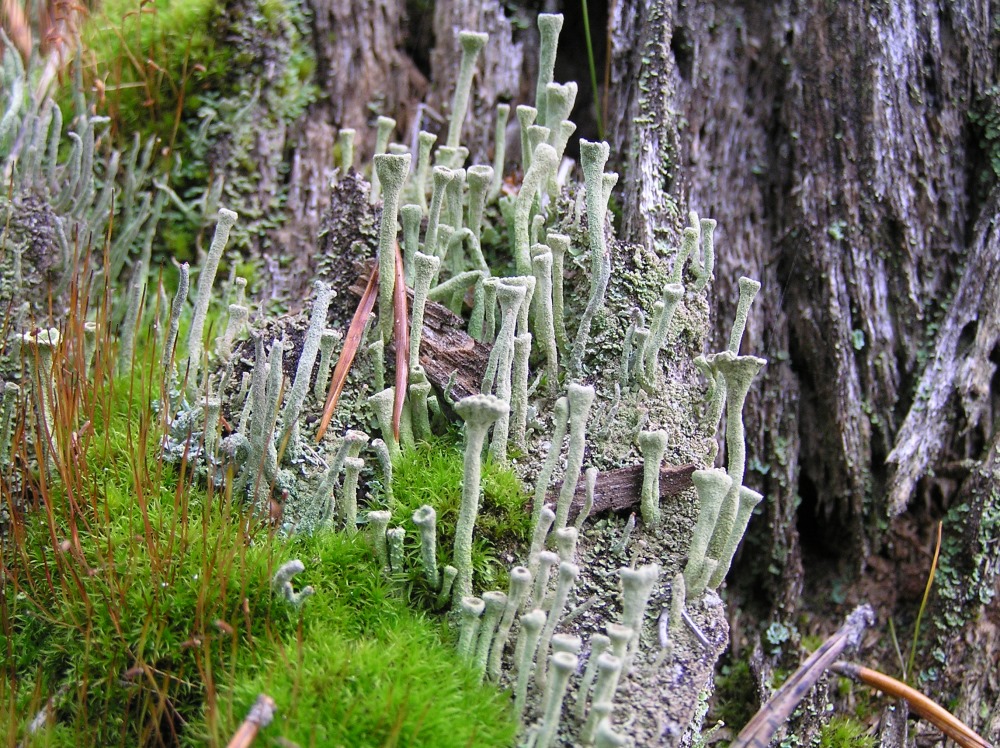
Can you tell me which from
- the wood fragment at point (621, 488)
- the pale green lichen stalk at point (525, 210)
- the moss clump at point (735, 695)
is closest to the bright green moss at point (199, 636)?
the wood fragment at point (621, 488)

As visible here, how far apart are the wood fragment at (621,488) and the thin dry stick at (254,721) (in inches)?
32.3

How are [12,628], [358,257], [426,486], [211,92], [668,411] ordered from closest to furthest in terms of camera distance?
[12,628] < [426,486] < [668,411] < [358,257] < [211,92]

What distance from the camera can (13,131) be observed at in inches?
105

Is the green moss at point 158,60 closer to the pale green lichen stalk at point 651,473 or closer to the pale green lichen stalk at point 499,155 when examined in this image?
the pale green lichen stalk at point 499,155

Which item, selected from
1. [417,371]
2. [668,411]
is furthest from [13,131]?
[668,411]

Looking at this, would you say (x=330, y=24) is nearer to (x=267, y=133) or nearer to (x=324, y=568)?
(x=267, y=133)

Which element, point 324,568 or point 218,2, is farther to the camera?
point 218,2

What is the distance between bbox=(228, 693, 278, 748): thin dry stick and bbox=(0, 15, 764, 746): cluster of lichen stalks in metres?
0.26

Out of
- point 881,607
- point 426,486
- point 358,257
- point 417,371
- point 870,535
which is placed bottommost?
point 881,607

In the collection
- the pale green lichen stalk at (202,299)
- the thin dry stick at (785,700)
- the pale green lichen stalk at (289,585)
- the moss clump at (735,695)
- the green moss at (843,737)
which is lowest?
the green moss at (843,737)

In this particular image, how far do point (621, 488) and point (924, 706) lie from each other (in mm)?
981

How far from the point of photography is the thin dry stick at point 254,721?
58.2 inches

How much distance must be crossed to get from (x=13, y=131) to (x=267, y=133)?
84 cm

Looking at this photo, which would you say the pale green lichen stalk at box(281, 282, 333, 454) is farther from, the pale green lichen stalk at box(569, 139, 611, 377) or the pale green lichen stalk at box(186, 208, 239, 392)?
the pale green lichen stalk at box(569, 139, 611, 377)
